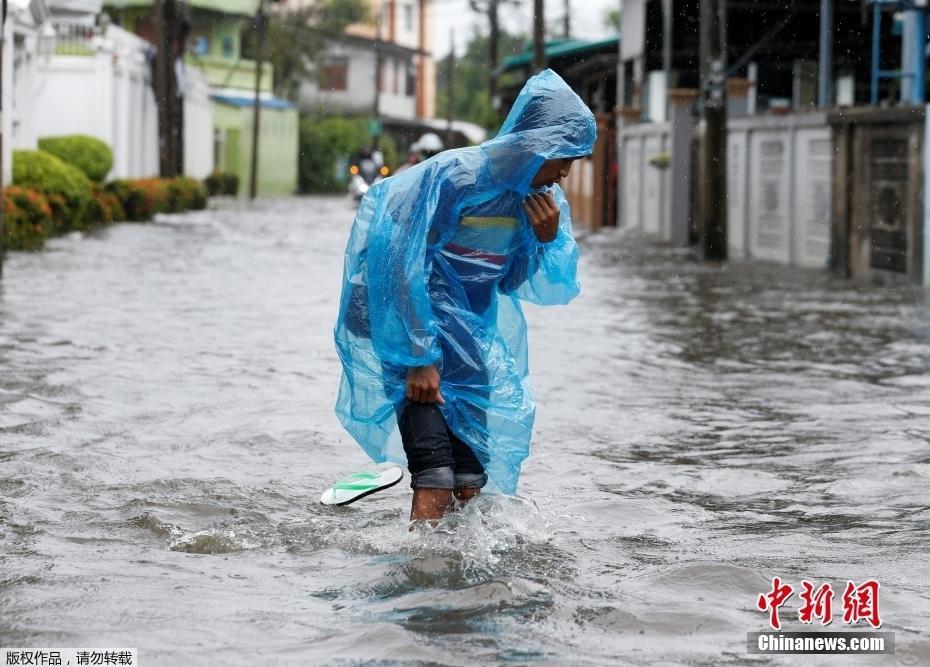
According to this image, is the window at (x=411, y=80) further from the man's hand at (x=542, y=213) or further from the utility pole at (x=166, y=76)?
the man's hand at (x=542, y=213)

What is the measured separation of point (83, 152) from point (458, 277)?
2566 cm

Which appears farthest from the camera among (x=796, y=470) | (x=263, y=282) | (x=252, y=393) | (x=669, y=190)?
(x=669, y=190)

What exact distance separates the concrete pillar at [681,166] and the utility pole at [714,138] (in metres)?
4.18

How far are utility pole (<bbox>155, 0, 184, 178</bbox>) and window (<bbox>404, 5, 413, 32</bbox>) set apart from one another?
45291 mm

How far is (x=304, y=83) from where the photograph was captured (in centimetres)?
7369

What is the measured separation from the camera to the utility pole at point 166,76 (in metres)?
38.2

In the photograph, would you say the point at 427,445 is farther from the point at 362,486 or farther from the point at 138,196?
the point at 138,196

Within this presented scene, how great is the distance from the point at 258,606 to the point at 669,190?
77.3 feet

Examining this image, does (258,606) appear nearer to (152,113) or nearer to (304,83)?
(152,113)

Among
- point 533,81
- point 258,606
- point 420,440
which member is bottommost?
point 258,606

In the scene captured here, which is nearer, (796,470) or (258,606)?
(258,606)

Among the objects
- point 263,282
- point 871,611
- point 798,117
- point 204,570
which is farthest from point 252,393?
point 798,117

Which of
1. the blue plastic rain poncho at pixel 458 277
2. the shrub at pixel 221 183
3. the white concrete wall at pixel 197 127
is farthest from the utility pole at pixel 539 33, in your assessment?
the blue plastic rain poncho at pixel 458 277

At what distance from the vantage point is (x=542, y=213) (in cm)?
560
